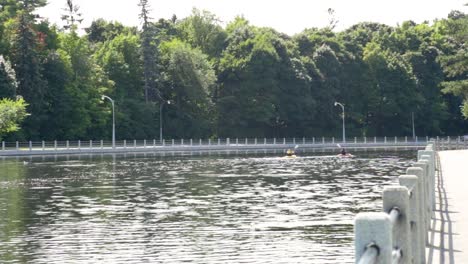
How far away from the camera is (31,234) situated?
23.8 meters

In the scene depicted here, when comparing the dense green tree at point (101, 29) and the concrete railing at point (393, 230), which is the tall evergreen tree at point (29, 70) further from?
the concrete railing at point (393, 230)

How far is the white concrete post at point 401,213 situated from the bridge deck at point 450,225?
3.86 meters

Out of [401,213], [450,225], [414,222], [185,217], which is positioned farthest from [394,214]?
[185,217]

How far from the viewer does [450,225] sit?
16844 millimetres

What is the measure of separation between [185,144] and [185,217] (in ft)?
264

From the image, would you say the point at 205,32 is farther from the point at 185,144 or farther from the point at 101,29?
the point at 185,144

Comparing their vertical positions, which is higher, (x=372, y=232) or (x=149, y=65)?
(x=149, y=65)

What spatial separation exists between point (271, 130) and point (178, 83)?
58.5 ft

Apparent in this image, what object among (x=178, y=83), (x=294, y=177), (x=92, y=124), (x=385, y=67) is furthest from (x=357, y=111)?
(x=294, y=177)

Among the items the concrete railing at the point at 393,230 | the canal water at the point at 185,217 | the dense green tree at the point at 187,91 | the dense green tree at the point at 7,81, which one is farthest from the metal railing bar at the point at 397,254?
the dense green tree at the point at 187,91

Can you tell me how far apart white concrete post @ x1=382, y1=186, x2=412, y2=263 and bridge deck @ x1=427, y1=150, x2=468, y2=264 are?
386cm

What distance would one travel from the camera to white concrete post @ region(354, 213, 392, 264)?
5633mm

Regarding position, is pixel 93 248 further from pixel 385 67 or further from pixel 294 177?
pixel 385 67

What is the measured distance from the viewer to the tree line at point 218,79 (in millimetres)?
101438
